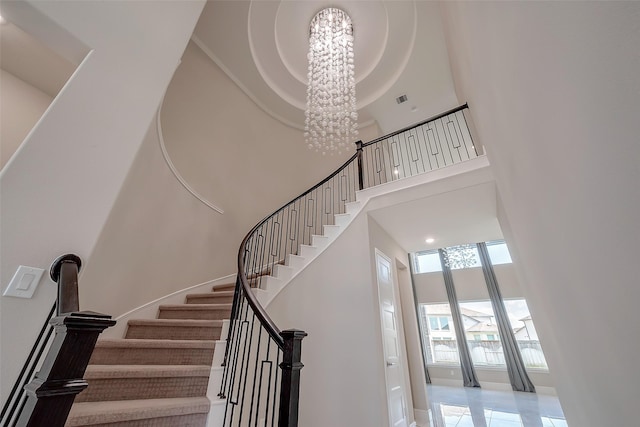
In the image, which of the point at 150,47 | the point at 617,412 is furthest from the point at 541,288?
the point at 150,47

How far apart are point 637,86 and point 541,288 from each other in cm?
181

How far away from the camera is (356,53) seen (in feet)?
17.5

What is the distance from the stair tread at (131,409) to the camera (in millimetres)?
1512

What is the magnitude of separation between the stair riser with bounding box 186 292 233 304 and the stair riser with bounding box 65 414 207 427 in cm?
141

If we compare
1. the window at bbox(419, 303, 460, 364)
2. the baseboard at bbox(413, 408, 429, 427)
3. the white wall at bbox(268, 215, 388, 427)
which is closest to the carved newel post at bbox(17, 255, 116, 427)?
the white wall at bbox(268, 215, 388, 427)

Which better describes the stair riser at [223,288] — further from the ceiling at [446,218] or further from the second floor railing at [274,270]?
the ceiling at [446,218]

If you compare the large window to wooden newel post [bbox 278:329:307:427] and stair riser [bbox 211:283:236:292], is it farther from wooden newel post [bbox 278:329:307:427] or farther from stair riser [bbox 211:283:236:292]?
wooden newel post [bbox 278:329:307:427]

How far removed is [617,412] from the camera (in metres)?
1.05

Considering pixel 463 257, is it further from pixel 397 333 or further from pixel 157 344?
pixel 157 344

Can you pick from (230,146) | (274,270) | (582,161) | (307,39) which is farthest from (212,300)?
(307,39)

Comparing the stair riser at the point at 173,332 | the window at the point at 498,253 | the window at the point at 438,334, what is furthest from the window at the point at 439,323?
the stair riser at the point at 173,332

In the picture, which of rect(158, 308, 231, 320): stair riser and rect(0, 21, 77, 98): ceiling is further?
rect(158, 308, 231, 320): stair riser

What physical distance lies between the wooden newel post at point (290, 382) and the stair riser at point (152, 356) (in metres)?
1.11

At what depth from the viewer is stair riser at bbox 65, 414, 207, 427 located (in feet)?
5.25
